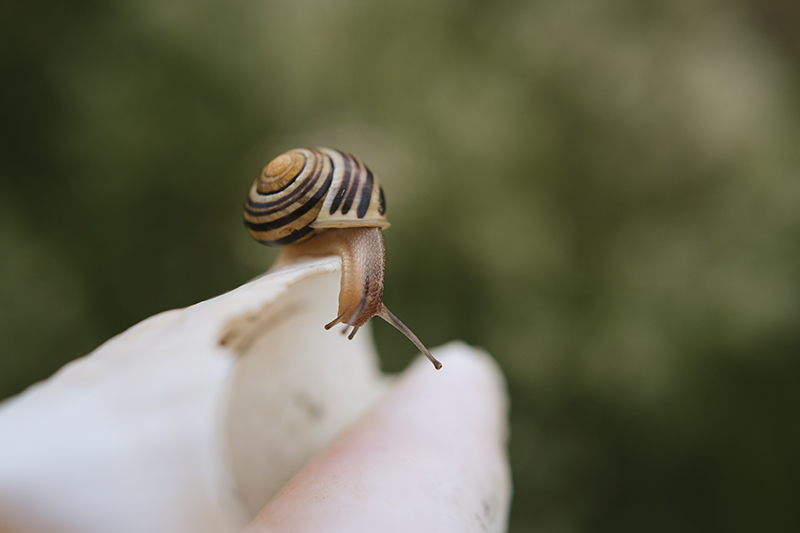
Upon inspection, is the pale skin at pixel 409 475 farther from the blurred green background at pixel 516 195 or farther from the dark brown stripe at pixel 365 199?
the blurred green background at pixel 516 195

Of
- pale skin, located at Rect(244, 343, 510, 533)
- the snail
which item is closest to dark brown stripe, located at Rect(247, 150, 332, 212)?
the snail

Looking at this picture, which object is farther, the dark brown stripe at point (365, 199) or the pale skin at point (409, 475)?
the dark brown stripe at point (365, 199)

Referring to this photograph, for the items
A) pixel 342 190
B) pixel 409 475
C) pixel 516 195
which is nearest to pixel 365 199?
pixel 342 190

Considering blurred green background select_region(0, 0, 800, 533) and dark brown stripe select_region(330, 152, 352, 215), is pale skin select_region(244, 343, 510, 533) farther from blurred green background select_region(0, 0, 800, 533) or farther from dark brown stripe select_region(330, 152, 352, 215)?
blurred green background select_region(0, 0, 800, 533)

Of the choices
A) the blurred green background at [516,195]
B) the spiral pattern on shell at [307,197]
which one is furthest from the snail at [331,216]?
the blurred green background at [516,195]

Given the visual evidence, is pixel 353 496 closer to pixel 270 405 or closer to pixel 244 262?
pixel 270 405

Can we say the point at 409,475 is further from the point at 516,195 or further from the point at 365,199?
the point at 516,195

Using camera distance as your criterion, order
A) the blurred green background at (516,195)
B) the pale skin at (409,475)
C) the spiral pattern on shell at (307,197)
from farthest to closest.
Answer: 1. the blurred green background at (516,195)
2. the spiral pattern on shell at (307,197)
3. the pale skin at (409,475)
